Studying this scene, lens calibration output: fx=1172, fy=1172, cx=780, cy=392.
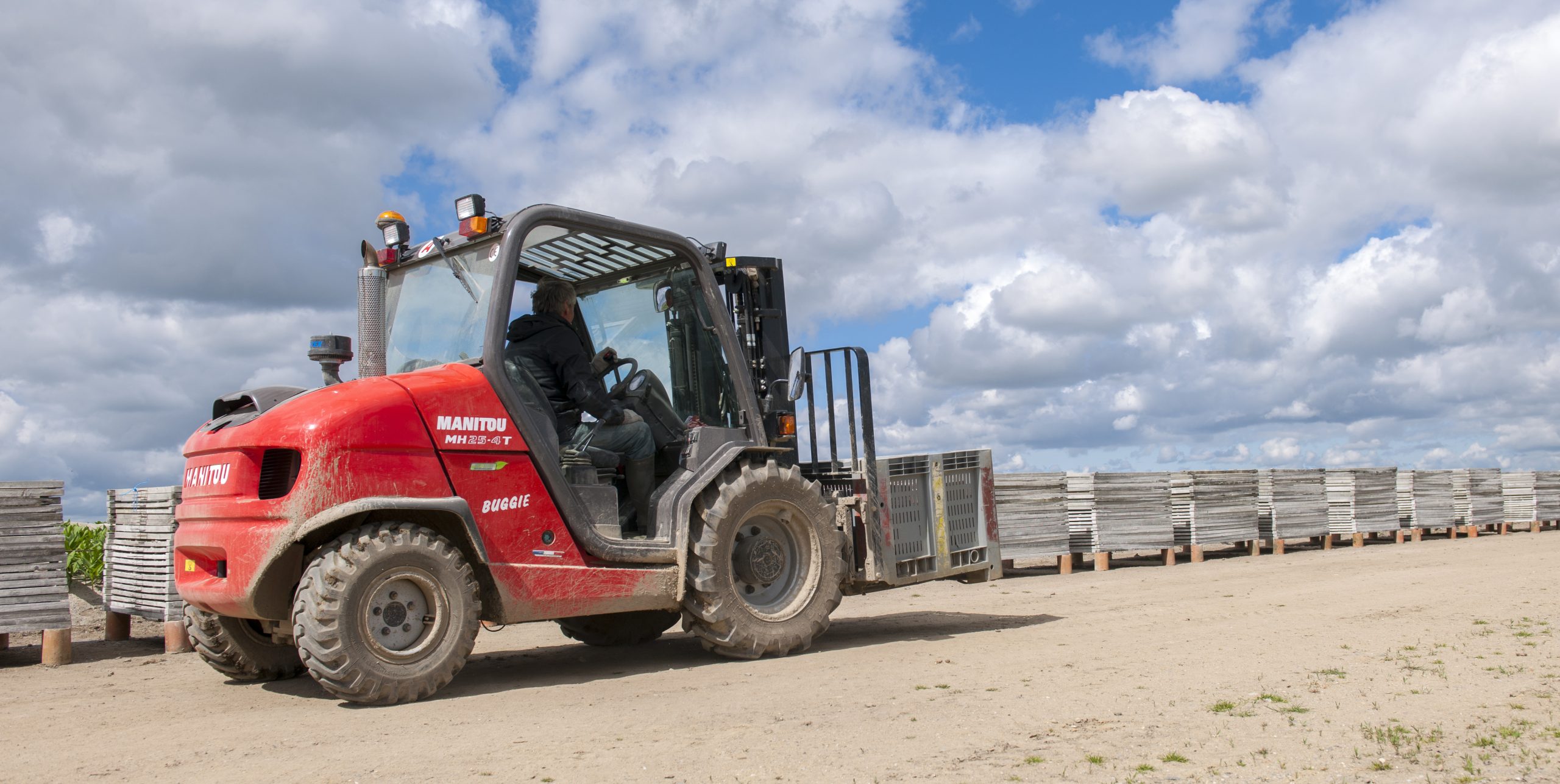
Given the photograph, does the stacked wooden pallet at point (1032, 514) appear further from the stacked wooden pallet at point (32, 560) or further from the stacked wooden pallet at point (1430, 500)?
the stacked wooden pallet at point (1430, 500)

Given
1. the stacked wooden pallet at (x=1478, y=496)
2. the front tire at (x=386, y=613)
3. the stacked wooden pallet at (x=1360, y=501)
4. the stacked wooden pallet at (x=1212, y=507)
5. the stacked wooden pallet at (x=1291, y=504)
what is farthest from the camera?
the stacked wooden pallet at (x=1478, y=496)

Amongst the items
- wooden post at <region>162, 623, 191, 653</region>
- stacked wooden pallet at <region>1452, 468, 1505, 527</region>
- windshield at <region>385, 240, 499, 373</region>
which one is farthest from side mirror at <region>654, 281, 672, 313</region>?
stacked wooden pallet at <region>1452, 468, 1505, 527</region>

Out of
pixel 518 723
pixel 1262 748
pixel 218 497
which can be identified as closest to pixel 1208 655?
pixel 1262 748

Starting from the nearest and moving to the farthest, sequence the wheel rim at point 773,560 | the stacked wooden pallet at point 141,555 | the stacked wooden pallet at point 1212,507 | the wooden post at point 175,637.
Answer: the wheel rim at point 773,560
the wooden post at point 175,637
the stacked wooden pallet at point 141,555
the stacked wooden pallet at point 1212,507

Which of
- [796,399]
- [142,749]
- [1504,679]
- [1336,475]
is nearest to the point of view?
[142,749]

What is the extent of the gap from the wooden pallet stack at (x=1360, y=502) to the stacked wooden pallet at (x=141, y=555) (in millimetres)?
19703

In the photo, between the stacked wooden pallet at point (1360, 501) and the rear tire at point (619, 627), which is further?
the stacked wooden pallet at point (1360, 501)

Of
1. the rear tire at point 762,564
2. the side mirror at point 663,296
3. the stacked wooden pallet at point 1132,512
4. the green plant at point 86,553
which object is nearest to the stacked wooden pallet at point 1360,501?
the stacked wooden pallet at point 1132,512

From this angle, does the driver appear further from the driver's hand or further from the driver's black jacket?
the driver's hand

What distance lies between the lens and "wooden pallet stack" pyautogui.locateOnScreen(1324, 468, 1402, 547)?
22547 mm

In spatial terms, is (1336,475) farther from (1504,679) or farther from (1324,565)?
(1504,679)

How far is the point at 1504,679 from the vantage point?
6.23 meters

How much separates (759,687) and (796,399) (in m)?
2.55

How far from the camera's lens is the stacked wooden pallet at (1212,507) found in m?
18.7
